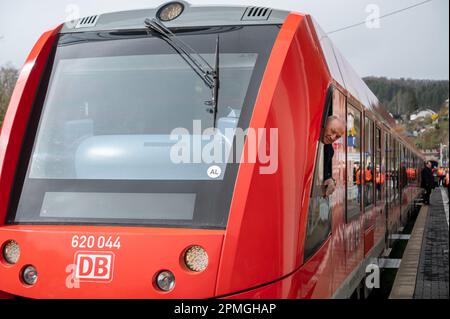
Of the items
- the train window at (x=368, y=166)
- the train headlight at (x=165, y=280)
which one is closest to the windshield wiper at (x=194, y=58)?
the train headlight at (x=165, y=280)

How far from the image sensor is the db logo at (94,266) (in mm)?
3203

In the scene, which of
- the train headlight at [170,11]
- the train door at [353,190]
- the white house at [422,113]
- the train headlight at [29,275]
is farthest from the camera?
the white house at [422,113]

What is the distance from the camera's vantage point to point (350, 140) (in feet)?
18.1

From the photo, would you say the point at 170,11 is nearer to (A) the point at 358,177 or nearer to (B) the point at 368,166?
(A) the point at 358,177

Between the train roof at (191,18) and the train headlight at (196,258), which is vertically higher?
the train roof at (191,18)

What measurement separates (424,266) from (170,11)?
7.72m

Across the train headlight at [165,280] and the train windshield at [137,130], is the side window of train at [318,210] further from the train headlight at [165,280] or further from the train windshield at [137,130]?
the train headlight at [165,280]

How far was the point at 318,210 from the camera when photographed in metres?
→ 3.90

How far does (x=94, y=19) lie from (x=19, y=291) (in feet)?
6.41

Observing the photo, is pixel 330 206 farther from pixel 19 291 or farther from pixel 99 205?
pixel 19 291

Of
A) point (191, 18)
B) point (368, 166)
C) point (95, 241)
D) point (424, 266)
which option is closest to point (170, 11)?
point (191, 18)

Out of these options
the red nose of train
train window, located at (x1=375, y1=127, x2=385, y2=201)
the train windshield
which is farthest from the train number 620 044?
train window, located at (x1=375, y1=127, x2=385, y2=201)

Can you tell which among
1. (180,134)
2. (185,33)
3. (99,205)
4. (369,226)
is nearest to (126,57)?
(185,33)

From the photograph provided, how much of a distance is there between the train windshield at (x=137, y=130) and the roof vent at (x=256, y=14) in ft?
0.32
